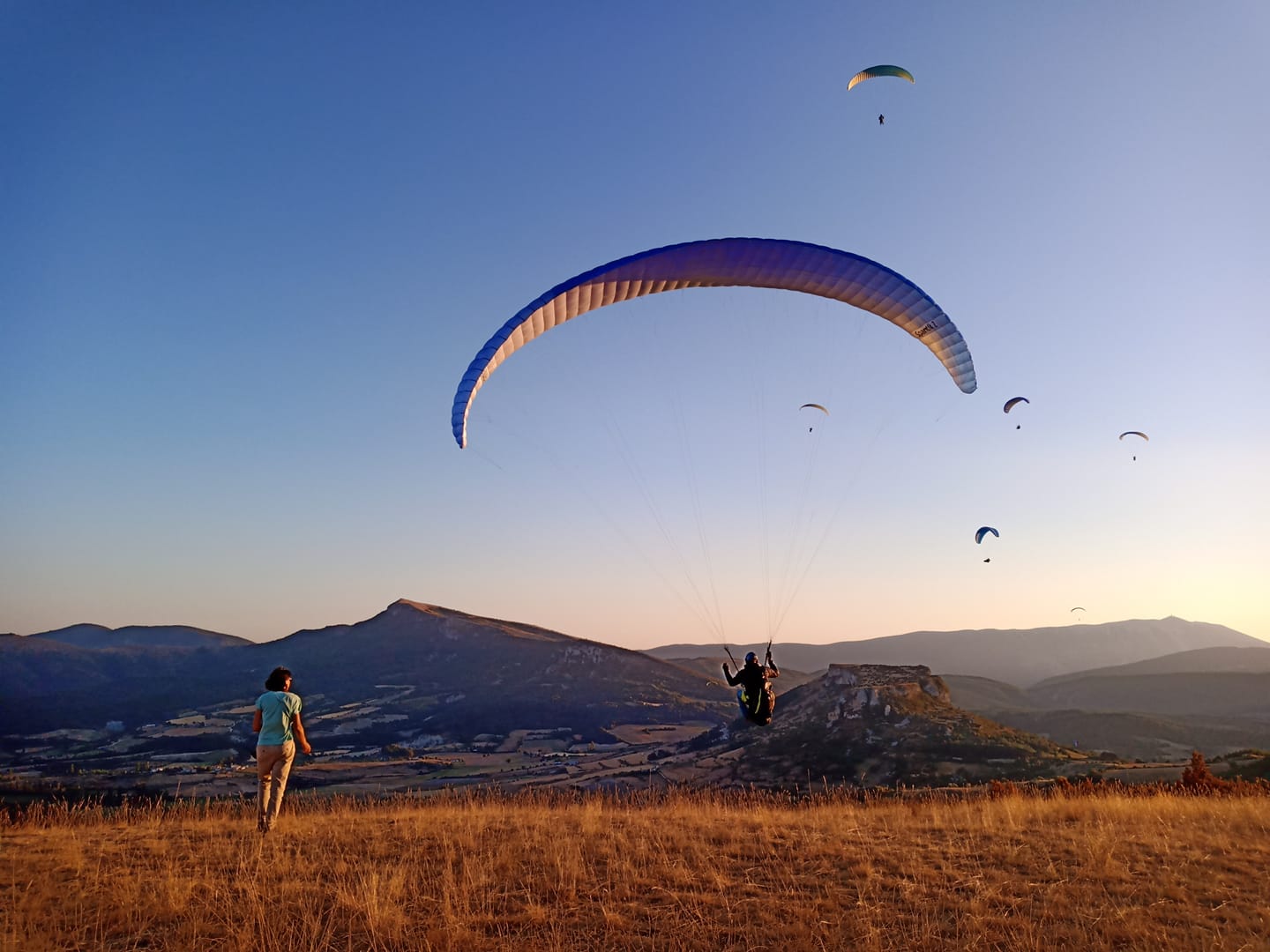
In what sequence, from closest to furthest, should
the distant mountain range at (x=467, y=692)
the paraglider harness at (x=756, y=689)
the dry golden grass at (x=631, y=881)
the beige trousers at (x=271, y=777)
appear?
the dry golden grass at (x=631, y=881) < the beige trousers at (x=271, y=777) < the paraglider harness at (x=756, y=689) < the distant mountain range at (x=467, y=692)

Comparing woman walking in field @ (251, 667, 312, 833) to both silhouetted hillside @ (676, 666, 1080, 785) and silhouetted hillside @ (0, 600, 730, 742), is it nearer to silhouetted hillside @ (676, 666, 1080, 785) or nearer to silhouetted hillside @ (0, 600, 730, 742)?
silhouetted hillside @ (676, 666, 1080, 785)

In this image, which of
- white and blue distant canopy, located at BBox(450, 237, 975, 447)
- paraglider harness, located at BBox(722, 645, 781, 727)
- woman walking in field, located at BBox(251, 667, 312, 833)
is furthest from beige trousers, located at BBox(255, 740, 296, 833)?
paraglider harness, located at BBox(722, 645, 781, 727)

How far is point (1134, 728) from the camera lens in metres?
70.1

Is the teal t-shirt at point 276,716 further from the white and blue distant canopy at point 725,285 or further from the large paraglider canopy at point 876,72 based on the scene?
the large paraglider canopy at point 876,72

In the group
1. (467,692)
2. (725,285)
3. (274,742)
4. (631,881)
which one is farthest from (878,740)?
(467,692)

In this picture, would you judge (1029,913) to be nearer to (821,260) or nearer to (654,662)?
(821,260)

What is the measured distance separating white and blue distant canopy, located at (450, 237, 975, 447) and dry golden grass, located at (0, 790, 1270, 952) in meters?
7.36

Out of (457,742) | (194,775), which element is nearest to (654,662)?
(457,742)

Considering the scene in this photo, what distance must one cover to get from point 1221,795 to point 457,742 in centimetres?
6964

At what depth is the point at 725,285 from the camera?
564 inches

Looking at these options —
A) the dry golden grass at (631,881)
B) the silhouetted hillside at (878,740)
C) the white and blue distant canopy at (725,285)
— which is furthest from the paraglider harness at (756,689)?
the silhouetted hillside at (878,740)

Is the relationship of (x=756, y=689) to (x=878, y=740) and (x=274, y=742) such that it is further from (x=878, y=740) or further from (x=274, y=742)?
(x=878, y=740)

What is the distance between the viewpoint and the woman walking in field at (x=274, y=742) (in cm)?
922

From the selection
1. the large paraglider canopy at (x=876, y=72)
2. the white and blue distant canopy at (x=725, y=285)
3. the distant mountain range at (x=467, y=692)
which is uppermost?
the large paraglider canopy at (x=876, y=72)
